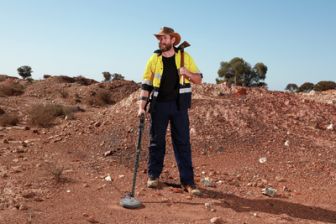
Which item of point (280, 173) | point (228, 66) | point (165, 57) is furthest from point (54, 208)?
point (228, 66)

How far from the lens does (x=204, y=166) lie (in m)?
7.07

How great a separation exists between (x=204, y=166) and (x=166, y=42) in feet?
8.18

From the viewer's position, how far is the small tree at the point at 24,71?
47938mm

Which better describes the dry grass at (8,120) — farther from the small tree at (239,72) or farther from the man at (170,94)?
the small tree at (239,72)

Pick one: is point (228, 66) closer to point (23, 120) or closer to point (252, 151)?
point (23, 120)

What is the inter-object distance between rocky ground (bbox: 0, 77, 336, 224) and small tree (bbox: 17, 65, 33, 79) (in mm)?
38579

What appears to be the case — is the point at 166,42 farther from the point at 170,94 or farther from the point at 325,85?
the point at 325,85

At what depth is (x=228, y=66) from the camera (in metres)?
28.2

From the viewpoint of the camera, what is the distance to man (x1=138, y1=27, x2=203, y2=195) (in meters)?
5.41

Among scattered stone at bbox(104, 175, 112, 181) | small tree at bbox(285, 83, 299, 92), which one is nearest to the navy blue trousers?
scattered stone at bbox(104, 175, 112, 181)

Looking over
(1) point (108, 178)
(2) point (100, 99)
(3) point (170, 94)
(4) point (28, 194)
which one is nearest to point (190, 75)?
(3) point (170, 94)

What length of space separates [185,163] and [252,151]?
2.39 meters

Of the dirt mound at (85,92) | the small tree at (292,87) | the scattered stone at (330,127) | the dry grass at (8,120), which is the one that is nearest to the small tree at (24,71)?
the dirt mound at (85,92)

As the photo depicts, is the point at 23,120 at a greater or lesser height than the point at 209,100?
lesser
